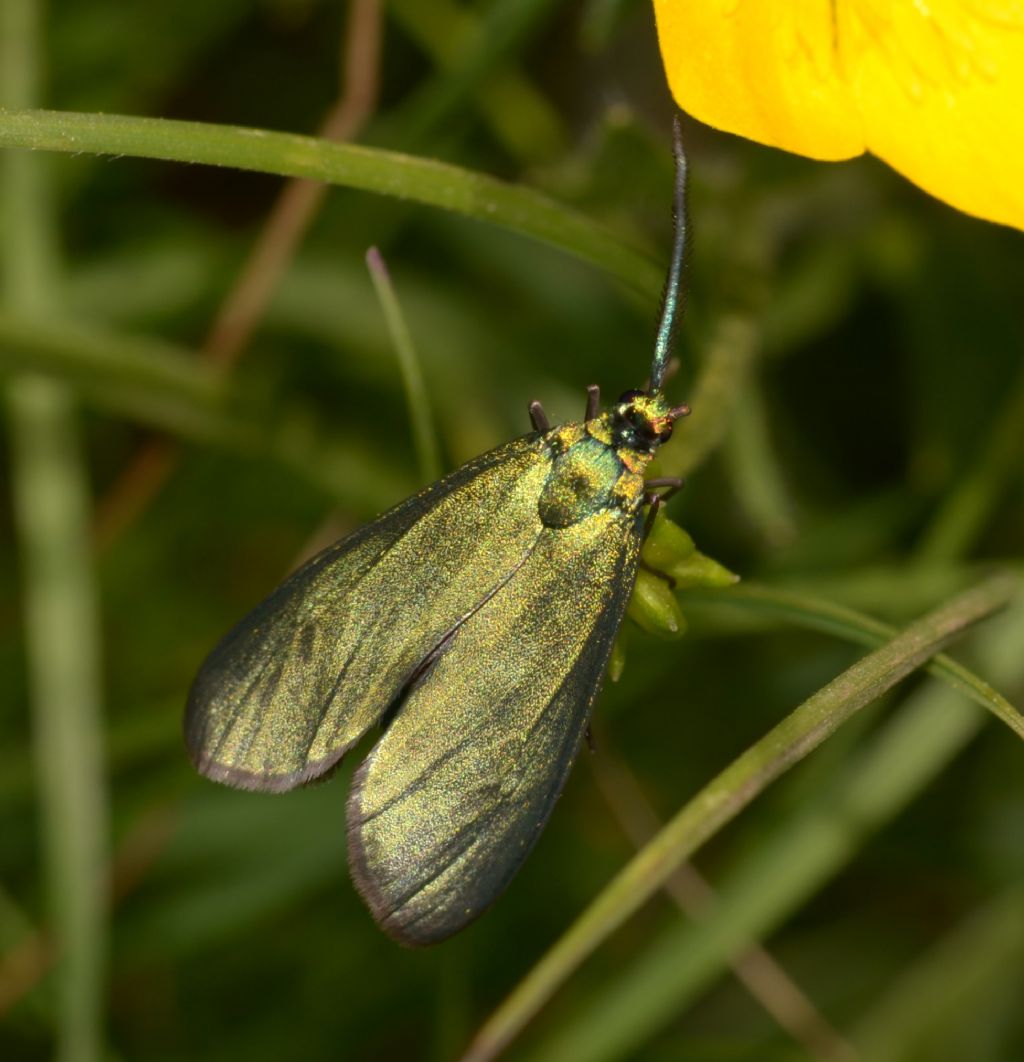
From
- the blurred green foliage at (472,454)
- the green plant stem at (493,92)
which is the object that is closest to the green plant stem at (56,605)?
the blurred green foliage at (472,454)

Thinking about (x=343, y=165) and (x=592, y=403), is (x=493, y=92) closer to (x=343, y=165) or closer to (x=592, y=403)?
(x=592, y=403)

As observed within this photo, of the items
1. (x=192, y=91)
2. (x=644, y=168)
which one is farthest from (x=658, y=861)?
(x=192, y=91)

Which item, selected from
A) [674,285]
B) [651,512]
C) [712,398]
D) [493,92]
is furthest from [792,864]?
[493,92]

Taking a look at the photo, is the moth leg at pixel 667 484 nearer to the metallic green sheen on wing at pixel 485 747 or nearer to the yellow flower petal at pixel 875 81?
the metallic green sheen on wing at pixel 485 747

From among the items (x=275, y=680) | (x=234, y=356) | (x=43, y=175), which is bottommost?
A: (x=275, y=680)

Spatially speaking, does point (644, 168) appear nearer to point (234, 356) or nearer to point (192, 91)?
point (234, 356)

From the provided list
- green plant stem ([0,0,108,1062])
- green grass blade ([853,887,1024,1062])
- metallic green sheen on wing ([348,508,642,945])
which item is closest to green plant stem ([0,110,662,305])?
metallic green sheen on wing ([348,508,642,945])
